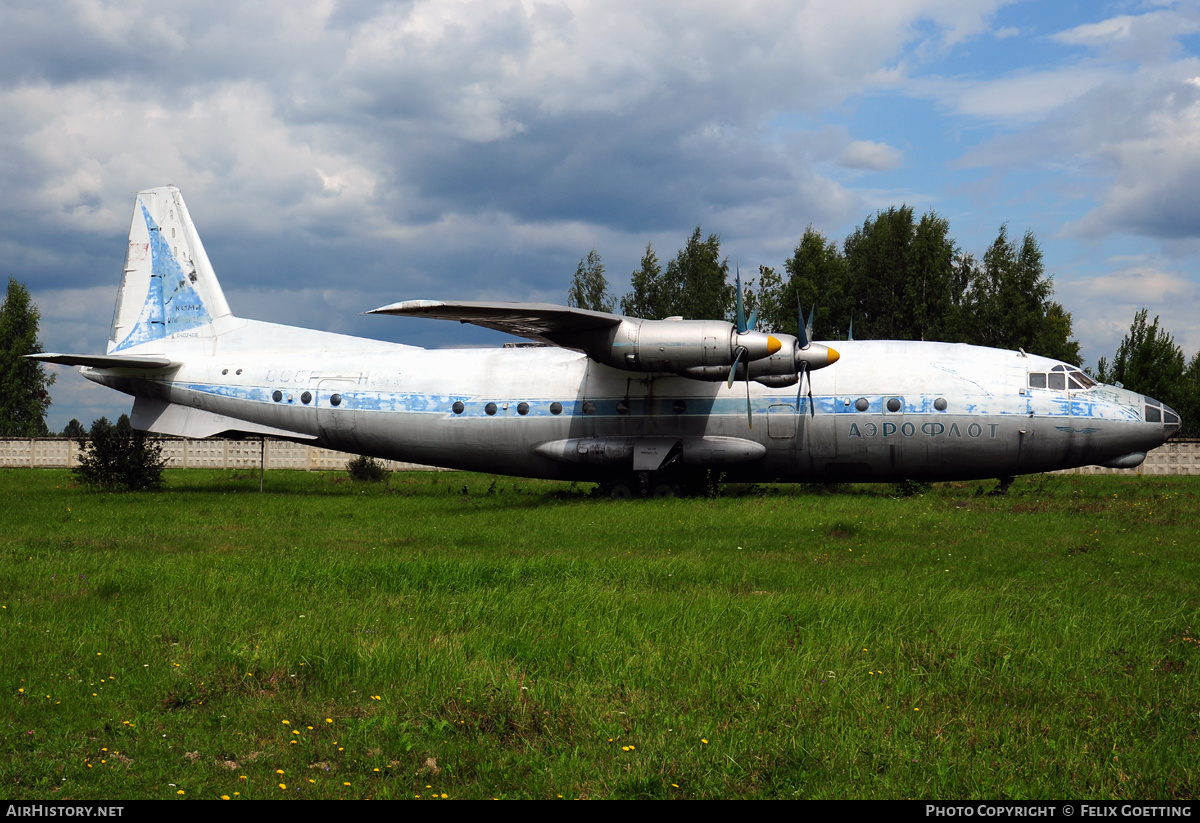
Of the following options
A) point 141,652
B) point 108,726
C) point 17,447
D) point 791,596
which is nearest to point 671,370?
point 791,596

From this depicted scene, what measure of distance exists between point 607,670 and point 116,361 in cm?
2315

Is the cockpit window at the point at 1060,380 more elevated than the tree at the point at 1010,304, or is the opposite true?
the tree at the point at 1010,304

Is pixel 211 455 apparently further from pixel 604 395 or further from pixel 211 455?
pixel 604 395

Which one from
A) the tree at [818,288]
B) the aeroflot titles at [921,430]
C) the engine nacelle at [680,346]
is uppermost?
the tree at [818,288]

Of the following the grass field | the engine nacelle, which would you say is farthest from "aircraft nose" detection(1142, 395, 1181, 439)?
the engine nacelle

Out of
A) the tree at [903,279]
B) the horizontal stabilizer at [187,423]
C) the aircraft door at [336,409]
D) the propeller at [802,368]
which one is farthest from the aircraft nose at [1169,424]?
the tree at [903,279]

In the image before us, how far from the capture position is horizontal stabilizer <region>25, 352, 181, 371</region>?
24.9m

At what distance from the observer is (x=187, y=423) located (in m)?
26.1

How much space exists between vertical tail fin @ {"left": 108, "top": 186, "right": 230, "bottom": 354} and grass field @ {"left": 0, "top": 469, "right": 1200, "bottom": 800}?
1438 centimetres

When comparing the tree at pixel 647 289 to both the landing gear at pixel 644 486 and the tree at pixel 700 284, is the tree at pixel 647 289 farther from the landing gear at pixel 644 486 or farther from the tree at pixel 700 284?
the landing gear at pixel 644 486

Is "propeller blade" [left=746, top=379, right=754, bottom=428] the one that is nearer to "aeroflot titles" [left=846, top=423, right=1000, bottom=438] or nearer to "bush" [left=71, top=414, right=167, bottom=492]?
"aeroflot titles" [left=846, top=423, right=1000, bottom=438]

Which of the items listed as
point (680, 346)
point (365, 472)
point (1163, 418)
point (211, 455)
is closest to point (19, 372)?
point (211, 455)

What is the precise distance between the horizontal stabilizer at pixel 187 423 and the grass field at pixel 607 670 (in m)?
11.4

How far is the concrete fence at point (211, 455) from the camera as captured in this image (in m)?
52.5
